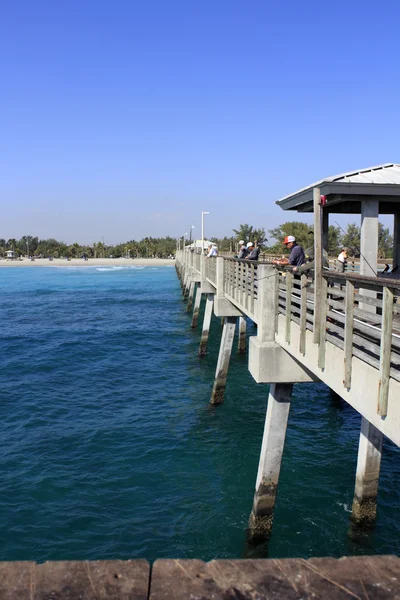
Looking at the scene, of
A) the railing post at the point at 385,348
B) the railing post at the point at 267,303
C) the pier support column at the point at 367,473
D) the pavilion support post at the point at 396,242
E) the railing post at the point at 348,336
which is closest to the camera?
the railing post at the point at 385,348

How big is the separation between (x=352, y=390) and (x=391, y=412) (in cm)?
79

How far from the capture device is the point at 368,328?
4758mm

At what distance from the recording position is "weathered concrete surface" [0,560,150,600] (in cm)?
182

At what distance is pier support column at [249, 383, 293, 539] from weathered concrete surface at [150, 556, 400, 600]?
592cm

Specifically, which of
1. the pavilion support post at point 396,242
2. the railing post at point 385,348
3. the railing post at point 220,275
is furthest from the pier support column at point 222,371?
the railing post at point 385,348

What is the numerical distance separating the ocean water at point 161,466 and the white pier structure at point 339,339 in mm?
789

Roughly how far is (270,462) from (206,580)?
6240mm

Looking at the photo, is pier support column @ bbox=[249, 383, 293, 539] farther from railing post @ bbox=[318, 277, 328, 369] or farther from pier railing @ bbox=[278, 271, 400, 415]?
railing post @ bbox=[318, 277, 328, 369]

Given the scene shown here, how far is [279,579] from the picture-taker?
189cm

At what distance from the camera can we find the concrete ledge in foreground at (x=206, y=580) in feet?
5.98

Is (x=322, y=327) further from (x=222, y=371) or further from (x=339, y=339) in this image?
(x=222, y=371)

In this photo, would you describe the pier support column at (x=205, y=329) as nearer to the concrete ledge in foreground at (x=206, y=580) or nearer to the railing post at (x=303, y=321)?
the railing post at (x=303, y=321)

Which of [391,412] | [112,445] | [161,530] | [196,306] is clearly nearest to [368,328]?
[391,412]

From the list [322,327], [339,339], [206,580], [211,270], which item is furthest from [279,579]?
[211,270]
